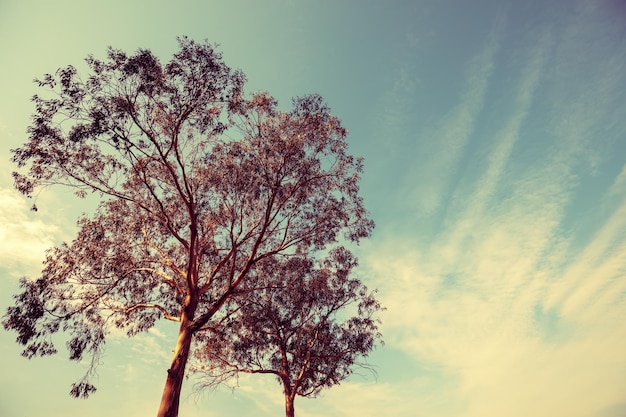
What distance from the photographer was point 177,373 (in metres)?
10.4

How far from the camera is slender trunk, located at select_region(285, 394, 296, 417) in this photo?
17.5 m

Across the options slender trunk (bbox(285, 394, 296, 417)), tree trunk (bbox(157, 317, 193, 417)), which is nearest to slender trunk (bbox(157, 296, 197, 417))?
tree trunk (bbox(157, 317, 193, 417))

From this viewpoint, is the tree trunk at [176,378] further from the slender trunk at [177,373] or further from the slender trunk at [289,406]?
the slender trunk at [289,406]

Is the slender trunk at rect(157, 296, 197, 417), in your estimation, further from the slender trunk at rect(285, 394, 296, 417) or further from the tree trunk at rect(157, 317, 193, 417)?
the slender trunk at rect(285, 394, 296, 417)

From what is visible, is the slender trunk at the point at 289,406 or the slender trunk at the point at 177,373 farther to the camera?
the slender trunk at the point at 289,406

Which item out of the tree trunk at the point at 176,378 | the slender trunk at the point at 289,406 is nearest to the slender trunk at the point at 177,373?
the tree trunk at the point at 176,378

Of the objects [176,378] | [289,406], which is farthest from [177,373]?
[289,406]

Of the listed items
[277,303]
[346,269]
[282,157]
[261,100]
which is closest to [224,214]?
[282,157]

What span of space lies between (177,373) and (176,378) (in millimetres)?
138

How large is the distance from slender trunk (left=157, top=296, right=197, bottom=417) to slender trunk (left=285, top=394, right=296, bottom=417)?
9.00 metres

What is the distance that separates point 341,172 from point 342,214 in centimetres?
201

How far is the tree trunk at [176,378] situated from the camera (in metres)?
9.82

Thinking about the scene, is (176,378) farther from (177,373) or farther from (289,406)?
(289,406)

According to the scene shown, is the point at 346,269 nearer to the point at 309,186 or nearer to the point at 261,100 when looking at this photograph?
the point at 309,186
